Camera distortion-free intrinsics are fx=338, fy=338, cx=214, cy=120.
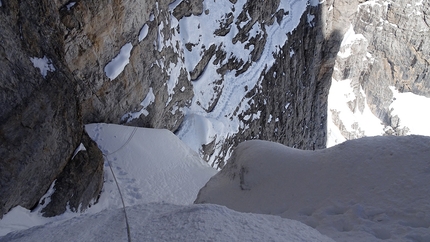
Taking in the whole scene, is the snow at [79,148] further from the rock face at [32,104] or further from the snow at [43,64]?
the snow at [43,64]

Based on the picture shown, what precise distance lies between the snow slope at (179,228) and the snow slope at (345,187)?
1.88ft

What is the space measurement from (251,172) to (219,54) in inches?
420

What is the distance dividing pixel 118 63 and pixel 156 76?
1.78 meters

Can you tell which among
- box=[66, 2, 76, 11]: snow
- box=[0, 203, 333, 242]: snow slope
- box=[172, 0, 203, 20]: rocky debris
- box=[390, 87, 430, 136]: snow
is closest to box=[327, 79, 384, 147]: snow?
box=[390, 87, 430, 136]: snow

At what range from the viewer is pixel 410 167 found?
351 centimetres

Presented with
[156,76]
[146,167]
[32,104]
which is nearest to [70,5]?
[32,104]

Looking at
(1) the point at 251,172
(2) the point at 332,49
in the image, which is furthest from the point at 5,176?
(2) the point at 332,49

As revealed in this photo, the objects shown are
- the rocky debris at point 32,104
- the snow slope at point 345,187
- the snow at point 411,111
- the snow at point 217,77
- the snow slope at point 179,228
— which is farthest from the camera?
the snow at point 411,111

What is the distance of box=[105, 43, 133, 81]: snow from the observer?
8.62 m

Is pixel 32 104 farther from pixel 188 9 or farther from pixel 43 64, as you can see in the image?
pixel 188 9

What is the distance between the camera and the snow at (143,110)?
9570mm

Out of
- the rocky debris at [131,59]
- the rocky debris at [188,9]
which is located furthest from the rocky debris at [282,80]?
the rocky debris at [131,59]

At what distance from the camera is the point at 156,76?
1041 centimetres

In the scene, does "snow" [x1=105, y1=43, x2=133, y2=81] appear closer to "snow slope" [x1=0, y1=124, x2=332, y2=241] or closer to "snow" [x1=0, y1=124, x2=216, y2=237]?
"snow" [x1=0, y1=124, x2=216, y2=237]
